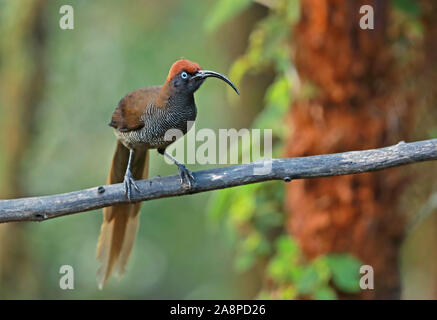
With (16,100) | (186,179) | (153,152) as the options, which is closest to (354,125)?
(186,179)

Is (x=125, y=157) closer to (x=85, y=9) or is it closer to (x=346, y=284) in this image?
(x=346, y=284)

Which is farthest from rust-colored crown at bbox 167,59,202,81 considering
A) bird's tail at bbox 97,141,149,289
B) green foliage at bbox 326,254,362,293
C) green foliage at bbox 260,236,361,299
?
green foliage at bbox 326,254,362,293

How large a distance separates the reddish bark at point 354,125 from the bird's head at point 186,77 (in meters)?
1.08

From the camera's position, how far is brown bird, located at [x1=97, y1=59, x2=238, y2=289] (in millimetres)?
3857

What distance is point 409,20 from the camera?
476 cm

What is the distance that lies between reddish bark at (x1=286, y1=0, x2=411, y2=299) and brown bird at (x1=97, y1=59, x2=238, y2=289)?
1072mm

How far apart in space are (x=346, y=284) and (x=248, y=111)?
8.83ft

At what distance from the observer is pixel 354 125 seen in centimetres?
451

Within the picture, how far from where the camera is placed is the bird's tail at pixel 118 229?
4.51 m

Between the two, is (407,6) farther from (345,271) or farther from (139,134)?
(139,134)

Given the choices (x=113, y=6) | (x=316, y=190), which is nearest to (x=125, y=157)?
(x=316, y=190)

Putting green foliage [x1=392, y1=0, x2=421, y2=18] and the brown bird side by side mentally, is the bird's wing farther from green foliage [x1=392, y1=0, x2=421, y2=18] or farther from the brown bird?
green foliage [x1=392, y1=0, x2=421, y2=18]

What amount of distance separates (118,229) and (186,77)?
1440mm

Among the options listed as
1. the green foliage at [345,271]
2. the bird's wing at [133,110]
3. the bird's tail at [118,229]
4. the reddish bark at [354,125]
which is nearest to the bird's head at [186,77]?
the bird's wing at [133,110]
